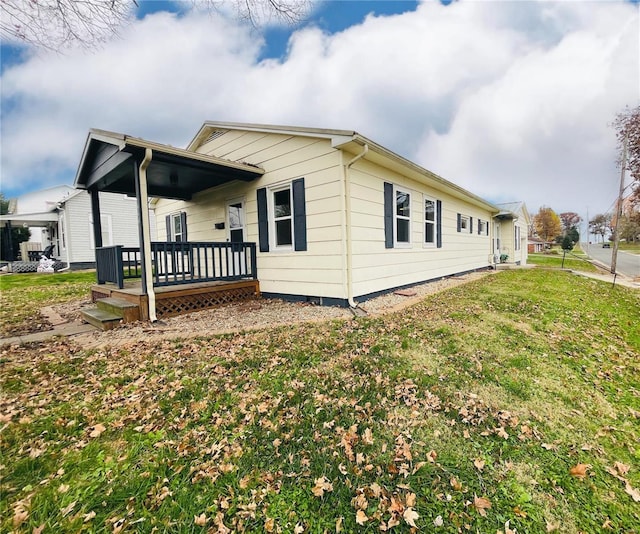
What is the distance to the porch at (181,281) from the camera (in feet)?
18.7

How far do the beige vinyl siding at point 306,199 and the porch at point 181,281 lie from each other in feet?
1.61

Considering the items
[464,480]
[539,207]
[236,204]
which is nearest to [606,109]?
[236,204]

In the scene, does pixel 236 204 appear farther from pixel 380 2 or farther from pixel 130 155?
pixel 380 2

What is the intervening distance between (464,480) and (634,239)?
86.6 meters

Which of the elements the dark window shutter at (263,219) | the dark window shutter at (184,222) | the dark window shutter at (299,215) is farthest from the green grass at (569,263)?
the dark window shutter at (184,222)

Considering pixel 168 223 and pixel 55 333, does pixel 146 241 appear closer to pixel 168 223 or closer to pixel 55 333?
pixel 55 333

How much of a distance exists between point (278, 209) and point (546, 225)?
72.7 meters

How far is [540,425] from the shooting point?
7.89ft

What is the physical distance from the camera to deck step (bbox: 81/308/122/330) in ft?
16.3

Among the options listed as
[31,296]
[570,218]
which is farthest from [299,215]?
[570,218]

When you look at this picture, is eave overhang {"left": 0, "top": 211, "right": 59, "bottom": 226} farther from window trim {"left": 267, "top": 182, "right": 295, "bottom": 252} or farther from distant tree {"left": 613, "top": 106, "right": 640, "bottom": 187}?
distant tree {"left": 613, "top": 106, "right": 640, "bottom": 187}

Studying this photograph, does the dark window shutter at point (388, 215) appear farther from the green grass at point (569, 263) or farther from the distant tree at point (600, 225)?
the distant tree at point (600, 225)

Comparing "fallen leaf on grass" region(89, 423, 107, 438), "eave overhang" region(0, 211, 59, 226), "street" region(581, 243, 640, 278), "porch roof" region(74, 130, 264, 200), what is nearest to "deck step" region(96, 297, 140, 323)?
"porch roof" region(74, 130, 264, 200)

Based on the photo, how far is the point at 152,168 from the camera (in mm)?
6328
